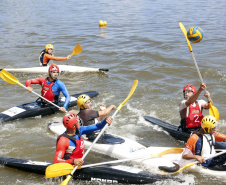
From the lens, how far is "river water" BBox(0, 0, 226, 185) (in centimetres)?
780

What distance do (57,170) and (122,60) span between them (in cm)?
949

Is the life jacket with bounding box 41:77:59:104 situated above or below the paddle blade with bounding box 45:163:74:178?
above

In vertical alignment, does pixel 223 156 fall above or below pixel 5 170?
above

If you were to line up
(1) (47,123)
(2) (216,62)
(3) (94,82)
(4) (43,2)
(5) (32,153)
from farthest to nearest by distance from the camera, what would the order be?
1. (4) (43,2)
2. (2) (216,62)
3. (3) (94,82)
4. (1) (47,123)
5. (5) (32,153)

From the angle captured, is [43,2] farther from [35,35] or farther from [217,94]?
[217,94]

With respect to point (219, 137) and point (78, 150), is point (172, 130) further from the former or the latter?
point (78, 150)

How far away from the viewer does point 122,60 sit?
46.6 ft

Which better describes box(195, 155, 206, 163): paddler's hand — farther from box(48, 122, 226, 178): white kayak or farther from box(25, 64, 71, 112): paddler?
box(25, 64, 71, 112): paddler

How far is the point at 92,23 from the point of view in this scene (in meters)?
22.8

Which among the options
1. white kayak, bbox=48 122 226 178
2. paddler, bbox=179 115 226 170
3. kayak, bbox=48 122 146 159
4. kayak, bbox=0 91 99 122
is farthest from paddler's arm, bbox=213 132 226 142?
kayak, bbox=0 91 99 122

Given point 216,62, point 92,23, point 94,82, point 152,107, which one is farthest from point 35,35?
point 152,107

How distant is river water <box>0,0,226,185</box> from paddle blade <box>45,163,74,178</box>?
90 cm

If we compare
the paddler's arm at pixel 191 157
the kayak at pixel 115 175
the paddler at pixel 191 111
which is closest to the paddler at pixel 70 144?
the kayak at pixel 115 175

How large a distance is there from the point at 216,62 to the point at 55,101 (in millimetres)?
7055
